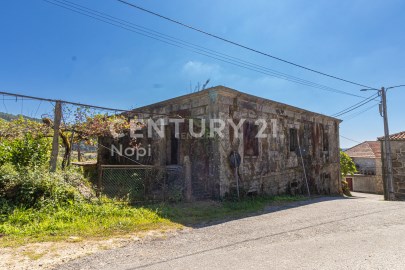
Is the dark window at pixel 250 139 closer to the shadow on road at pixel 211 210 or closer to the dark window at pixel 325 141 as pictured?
the shadow on road at pixel 211 210

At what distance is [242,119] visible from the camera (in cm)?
904

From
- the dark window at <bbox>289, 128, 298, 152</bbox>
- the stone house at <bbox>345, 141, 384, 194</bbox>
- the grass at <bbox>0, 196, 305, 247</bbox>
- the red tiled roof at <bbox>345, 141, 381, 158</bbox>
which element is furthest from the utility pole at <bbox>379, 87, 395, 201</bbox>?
the red tiled roof at <bbox>345, 141, 381, 158</bbox>

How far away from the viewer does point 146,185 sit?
7.95 meters

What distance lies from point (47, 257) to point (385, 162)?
1561cm

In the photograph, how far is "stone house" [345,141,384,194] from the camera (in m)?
25.1

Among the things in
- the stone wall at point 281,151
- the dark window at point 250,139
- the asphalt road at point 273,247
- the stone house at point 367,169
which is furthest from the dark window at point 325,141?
the stone house at point 367,169

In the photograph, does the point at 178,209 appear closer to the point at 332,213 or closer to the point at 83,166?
the point at 332,213

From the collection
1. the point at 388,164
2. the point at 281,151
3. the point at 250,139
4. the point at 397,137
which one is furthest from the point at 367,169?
the point at 250,139

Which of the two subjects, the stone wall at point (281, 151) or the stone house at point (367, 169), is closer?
the stone wall at point (281, 151)

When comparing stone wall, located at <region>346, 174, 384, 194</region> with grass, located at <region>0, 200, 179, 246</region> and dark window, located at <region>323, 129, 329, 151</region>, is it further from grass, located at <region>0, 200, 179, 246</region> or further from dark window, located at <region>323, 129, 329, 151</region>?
grass, located at <region>0, 200, 179, 246</region>

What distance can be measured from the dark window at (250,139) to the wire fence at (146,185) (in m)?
2.55

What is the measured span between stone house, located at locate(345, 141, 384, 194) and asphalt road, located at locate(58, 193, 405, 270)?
75.3 feet

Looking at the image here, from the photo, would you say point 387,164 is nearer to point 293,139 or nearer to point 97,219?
point 293,139

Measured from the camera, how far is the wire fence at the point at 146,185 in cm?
727
